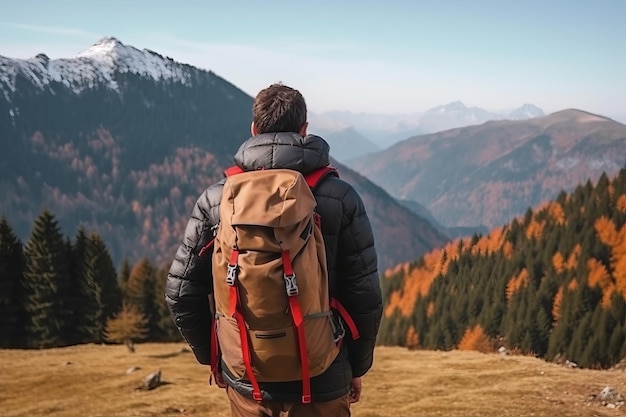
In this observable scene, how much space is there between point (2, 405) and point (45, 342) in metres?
26.8

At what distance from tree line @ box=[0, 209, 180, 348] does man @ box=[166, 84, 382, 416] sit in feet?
152

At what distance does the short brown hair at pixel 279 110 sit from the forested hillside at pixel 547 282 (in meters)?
24.7

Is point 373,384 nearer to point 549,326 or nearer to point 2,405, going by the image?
point 549,326

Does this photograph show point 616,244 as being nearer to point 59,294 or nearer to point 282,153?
point 282,153

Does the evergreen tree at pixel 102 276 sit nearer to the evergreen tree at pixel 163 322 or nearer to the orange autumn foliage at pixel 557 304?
the evergreen tree at pixel 163 322

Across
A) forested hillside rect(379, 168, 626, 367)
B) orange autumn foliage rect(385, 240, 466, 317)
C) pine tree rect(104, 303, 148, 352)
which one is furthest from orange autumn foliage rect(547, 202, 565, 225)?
pine tree rect(104, 303, 148, 352)

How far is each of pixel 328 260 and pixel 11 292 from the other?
180 feet

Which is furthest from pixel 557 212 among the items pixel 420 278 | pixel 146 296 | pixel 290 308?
pixel 146 296

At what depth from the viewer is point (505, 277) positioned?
31562 mm

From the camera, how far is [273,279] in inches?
148

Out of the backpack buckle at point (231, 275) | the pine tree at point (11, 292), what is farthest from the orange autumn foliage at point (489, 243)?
the pine tree at point (11, 292)

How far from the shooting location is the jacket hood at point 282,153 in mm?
4109

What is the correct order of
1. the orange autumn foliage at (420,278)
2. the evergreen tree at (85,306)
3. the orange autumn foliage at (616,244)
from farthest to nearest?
the evergreen tree at (85,306)
the orange autumn foliage at (420,278)
the orange autumn foliage at (616,244)

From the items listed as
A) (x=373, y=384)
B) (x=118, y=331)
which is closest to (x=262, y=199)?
(x=373, y=384)
